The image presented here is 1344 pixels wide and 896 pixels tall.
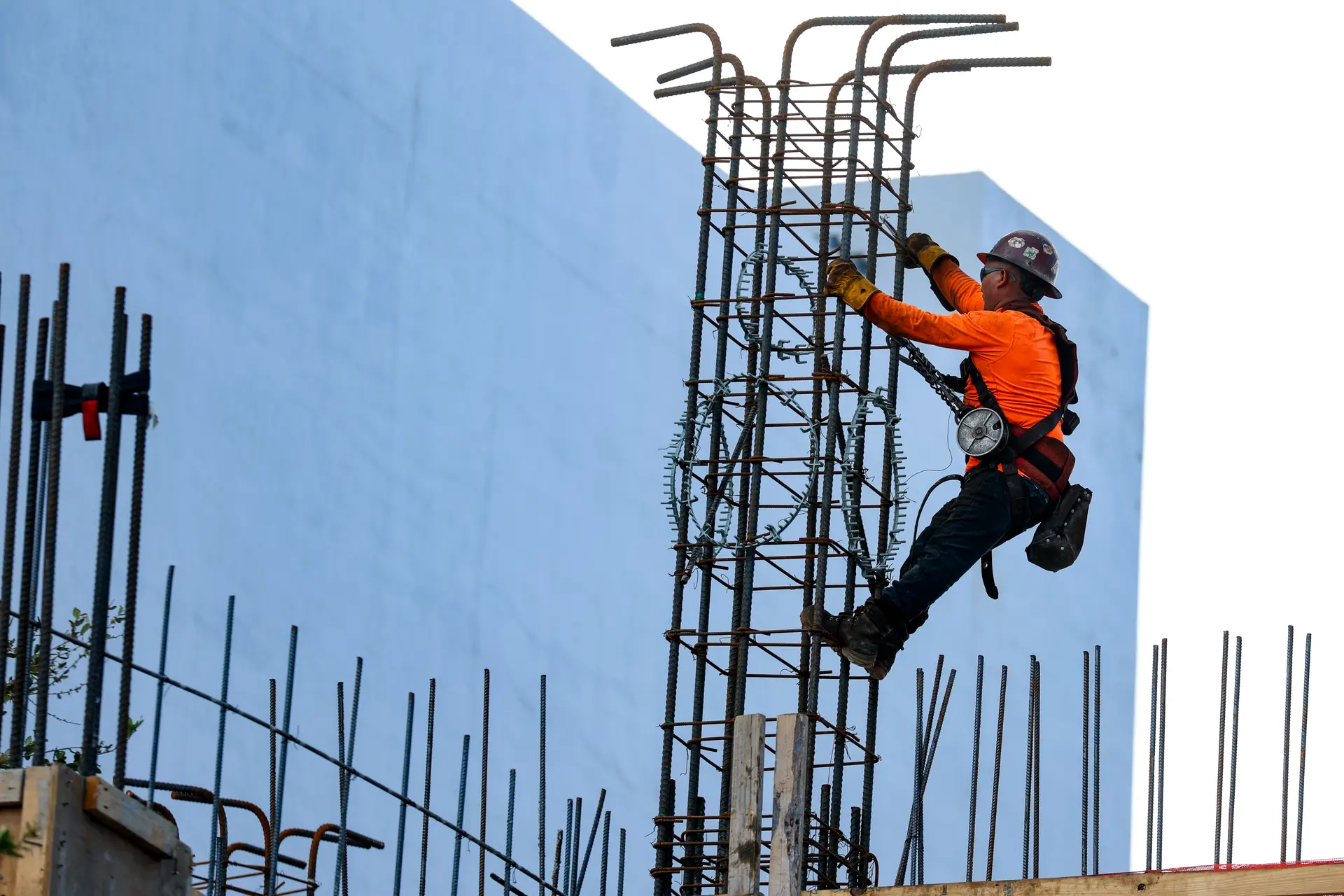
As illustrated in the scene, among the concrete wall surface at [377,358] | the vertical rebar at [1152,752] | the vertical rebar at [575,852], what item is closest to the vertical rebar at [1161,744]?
the vertical rebar at [1152,752]

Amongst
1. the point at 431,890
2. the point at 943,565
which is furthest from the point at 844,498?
the point at 431,890

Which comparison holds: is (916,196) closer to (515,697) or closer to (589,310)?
(589,310)

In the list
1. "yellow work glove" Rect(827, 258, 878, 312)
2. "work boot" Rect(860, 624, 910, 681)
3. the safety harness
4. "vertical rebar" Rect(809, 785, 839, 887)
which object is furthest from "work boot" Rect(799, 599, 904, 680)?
"yellow work glove" Rect(827, 258, 878, 312)

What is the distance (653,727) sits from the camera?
83.0ft

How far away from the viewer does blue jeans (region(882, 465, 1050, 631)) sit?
11.3 meters

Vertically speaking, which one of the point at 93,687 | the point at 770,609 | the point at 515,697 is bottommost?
the point at 93,687

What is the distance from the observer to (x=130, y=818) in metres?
8.05

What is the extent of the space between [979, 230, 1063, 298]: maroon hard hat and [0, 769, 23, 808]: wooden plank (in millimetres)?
5845

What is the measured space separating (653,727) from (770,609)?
93.4 inches

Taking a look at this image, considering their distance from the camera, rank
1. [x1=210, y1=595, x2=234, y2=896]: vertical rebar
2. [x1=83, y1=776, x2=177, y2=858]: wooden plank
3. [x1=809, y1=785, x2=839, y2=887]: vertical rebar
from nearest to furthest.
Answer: [x1=83, y1=776, x2=177, y2=858]: wooden plank → [x1=210, y1=595, x2=234, y2=896]: vertical rebar → [x1=809, y1=785, x2=839, y2=887]: vertical rebar

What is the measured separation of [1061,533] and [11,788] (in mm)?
5816

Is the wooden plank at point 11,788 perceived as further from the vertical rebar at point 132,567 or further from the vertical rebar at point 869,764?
the vertical rebar at point 869,764

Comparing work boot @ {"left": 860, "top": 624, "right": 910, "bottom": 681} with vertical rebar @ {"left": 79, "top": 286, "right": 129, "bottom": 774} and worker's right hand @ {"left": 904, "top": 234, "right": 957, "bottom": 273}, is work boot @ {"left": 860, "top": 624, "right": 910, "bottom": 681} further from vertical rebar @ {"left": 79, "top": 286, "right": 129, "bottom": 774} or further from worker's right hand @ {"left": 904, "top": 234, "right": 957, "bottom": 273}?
vertical rebar @ {"left": 79, "top": 286, "right": 129, "bottom": 774}

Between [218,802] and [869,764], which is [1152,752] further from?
[218,802]
